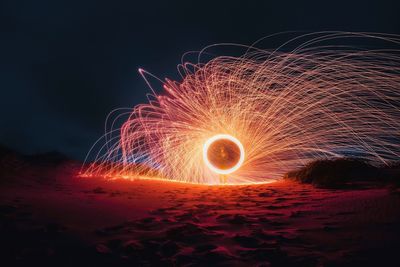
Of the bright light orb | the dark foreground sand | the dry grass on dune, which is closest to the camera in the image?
the dark foreground sand

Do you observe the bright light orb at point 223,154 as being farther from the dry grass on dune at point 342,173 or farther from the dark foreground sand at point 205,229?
the dark foreground sand at point 205,229

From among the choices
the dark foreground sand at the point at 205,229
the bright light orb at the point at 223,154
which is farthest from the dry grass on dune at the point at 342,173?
the bright light orb at the point at 223,154

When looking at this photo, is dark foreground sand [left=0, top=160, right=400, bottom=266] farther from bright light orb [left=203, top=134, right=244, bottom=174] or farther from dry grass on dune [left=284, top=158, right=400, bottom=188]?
bright light orb [left=203, top=134, right=244, bottom=174]

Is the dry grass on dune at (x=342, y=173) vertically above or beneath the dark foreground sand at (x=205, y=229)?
above

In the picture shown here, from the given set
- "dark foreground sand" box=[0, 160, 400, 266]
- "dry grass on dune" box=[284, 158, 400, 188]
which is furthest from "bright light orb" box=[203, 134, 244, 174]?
"dark foreground sand" box=[0, 160, 400, 266]

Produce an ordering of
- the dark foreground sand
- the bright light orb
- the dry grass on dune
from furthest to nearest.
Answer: the bright light orb, the dry grass on dune, the dark foreground sand

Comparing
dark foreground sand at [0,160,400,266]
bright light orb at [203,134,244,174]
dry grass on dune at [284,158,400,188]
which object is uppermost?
bright light orb at [203,134,244,174]

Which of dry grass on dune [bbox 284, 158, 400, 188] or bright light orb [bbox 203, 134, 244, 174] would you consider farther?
bright light orb [bbox 203, 134, 244, 174]
